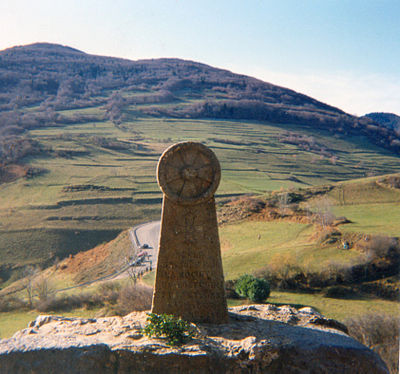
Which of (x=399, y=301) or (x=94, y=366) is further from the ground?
(x=94, y=366)

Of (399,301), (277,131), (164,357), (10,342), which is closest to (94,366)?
(164,357)

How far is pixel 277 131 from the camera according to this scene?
111312 millimetres

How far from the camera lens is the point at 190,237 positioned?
9.52 metres

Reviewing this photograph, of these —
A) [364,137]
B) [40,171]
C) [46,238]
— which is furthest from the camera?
[364,137]

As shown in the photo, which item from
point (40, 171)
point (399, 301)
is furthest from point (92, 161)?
point (399, 301)

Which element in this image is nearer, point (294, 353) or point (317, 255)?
point (294, 353)

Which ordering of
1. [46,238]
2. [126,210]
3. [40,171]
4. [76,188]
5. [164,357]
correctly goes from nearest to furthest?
[164,357] → [46,238] → [126,210] → [76,188] → [40,171]

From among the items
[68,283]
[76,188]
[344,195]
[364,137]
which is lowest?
[68,283]

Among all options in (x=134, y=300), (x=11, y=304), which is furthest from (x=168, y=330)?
(x=11, y=304)

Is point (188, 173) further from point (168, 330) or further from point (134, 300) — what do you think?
point (134, 300)

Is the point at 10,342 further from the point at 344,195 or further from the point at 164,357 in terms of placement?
the point at 344,195

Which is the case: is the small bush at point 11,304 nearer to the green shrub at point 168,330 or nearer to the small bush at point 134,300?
the small bush at point 134,300

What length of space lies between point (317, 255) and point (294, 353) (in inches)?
768

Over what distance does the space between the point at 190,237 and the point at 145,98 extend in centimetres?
13542
